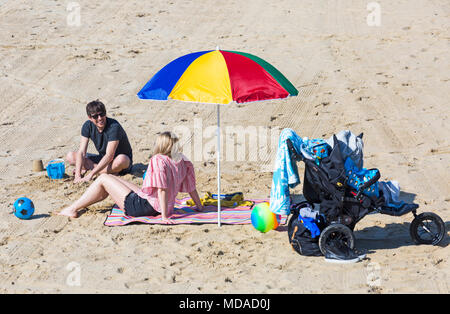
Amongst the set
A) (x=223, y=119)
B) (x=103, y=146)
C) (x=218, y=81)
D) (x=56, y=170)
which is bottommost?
(x=56, y=170)

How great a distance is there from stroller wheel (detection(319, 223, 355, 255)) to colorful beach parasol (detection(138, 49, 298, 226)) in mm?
1543

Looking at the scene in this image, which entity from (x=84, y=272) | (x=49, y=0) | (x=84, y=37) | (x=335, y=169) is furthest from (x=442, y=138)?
(x=49, y=0)

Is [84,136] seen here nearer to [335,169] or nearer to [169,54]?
[335,169]

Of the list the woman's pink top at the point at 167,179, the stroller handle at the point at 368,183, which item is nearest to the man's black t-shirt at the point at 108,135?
the woman's pink top at the point at 167,179

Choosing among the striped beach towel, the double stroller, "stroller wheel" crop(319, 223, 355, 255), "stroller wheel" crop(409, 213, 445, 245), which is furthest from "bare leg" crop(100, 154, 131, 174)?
"stroller wheel" crop(409, 213, 445, 245)

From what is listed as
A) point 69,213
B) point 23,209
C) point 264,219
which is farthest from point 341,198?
point 23,209

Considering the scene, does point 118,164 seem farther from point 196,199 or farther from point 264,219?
point 264,219

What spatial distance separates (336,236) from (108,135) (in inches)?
146

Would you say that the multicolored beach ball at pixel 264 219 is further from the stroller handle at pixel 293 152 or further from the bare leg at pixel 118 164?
the bare leg at pixel 118 164

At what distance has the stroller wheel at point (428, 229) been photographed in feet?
23.6

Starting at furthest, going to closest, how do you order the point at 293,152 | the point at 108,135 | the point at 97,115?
1. the point at 108,135
2. the point at 97,115
3. the point at 293,152

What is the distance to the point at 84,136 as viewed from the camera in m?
9.46

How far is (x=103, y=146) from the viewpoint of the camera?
9500 mm

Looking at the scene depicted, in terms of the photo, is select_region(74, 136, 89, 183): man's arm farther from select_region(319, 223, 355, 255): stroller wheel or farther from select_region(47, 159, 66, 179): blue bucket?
select_region(319, 223, 355, 255): stroller wheel
